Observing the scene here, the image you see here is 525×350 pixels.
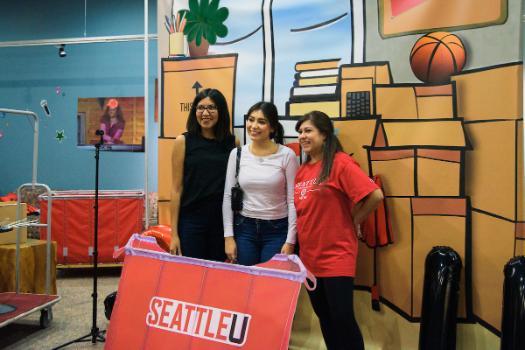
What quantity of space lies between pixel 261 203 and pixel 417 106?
3.43 ft

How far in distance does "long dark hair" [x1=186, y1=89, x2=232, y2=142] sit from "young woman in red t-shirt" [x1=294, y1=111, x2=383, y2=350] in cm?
45

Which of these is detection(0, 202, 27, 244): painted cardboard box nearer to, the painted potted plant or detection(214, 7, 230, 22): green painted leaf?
the painted potted plant

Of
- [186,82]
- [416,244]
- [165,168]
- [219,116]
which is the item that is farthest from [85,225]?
[416,244]

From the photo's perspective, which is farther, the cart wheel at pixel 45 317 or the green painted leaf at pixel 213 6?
the cart wheel at pixel 45 317

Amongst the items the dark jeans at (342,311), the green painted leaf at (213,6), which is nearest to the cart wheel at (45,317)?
the dark jeans at (342,311)

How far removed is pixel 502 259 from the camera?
211 centimetres

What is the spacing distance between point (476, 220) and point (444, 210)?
0.16 meters

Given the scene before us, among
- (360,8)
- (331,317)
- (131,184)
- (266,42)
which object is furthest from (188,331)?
(131,184)

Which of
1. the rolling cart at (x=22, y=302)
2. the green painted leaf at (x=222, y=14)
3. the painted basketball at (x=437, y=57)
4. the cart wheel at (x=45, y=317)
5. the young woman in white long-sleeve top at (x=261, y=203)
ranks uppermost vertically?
the green painted leaf at (x=222, y=14)

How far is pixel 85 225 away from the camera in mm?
4410

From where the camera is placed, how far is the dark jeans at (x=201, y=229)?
206 centimetres

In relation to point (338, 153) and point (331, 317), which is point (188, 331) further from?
point (338, 153)

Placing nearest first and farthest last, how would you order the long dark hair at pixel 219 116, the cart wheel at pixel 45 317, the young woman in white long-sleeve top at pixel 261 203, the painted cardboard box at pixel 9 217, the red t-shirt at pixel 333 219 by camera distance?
the red t-shirt at pixel 333 219 → the young woman in white long-sleeve top at pixel 261 203 → the long dark hair at pixel 219 116 → the cart wheel at pixel 45 317 → the painted cardboard box at pixel 9 217

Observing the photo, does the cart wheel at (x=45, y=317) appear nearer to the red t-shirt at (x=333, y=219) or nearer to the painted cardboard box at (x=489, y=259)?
the red t-shirt at (x=333, y=219)
